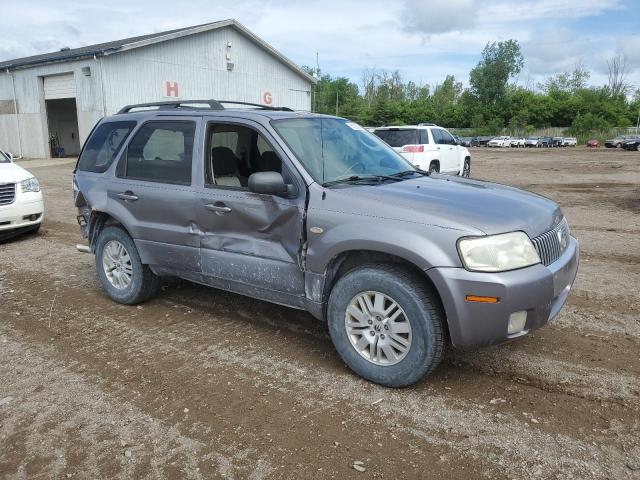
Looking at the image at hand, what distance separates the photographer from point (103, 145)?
5.42 metres

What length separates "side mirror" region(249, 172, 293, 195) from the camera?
3797 mm

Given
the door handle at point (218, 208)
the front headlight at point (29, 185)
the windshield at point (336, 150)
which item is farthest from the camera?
the front headlight at point (29, 185)

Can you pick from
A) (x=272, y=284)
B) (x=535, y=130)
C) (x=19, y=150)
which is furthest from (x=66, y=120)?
(x=535, y=130)

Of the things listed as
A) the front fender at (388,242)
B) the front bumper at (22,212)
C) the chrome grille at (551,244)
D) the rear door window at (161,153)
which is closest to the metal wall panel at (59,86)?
the front bumper at (22,212)

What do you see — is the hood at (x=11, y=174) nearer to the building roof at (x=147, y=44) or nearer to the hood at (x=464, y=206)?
the hood at (x=464, y=206)

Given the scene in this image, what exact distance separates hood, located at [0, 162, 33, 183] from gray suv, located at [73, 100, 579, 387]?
3.55 metres

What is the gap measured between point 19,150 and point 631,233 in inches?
1206

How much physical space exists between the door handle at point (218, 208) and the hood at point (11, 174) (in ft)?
18.1

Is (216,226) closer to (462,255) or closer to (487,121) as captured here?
(462,255)

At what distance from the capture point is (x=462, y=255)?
319 centimetres

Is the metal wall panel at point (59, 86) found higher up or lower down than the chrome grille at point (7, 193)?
higher up

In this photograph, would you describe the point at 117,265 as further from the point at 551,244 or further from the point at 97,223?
the point at 551,244

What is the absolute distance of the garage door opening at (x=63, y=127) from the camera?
99.2 feet

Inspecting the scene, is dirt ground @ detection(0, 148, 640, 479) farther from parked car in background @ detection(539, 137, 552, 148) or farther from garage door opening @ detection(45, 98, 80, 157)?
parked car in background @ detection(539, 137, 552, 148)
